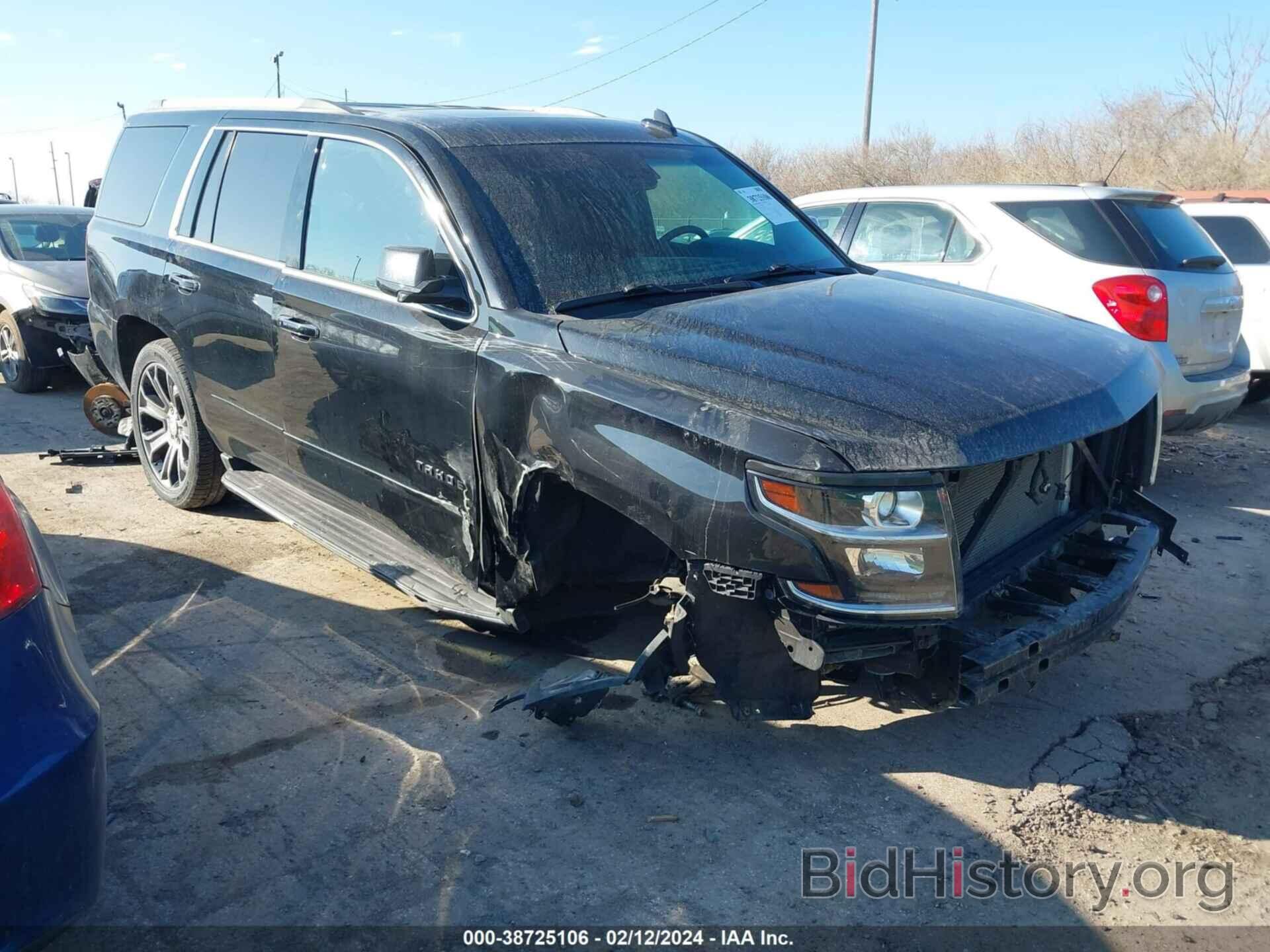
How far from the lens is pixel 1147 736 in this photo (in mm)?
3502

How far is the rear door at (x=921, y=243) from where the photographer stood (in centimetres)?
666

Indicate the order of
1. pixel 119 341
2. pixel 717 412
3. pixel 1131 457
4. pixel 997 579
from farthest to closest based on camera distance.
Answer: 1. pixel 119 341
2. pixel 1131 457
3. pixel 997 579
4. pixel 717 412

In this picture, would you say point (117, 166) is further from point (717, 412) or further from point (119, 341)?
point (717, 412)

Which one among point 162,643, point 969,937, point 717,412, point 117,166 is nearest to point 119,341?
point 117,166

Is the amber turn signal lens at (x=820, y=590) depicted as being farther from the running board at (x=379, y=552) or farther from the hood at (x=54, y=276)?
the hood at (x=54, y=276)

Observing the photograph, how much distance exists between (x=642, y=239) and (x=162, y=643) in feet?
8.06

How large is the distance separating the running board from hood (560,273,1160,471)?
1013 mm

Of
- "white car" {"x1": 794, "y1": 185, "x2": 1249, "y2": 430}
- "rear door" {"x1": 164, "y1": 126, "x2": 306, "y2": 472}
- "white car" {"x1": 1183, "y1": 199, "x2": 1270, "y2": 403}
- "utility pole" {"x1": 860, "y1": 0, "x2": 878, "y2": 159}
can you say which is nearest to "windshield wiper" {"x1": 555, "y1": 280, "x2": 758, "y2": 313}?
"rear door" {"x1": 164, "y1": 126, "x2": 306, "y2": 472}

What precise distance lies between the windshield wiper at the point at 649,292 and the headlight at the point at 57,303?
6947 millimetres

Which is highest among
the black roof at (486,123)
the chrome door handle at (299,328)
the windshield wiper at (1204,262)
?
the black roof at (486,123)

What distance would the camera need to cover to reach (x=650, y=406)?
9.52ft

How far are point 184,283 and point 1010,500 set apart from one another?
3.85m

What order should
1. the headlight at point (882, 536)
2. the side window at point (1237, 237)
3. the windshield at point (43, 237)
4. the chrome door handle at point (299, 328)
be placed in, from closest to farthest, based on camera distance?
the headlight at point (882, 536)
the chrome door handle at point (299, 328)
the side window at point (1237, 237)
the windshield at point (43, 237)

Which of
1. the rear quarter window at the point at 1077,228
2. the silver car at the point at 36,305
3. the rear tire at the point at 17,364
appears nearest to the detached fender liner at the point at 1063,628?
the rear quarter window at the point at 1077,228
